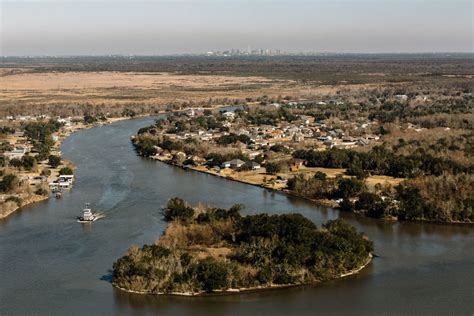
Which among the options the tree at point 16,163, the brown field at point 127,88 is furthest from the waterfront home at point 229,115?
the tree at point 16,163

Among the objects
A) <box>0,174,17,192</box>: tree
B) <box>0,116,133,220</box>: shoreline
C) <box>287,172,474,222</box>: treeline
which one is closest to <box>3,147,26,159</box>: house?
<box>0,116,133,220</box>: shoreline

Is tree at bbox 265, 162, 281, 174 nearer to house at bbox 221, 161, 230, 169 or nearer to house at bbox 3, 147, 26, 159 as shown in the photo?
house at bbox 221, 161, 230, 169

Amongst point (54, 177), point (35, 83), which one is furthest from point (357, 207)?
point (35, 83)

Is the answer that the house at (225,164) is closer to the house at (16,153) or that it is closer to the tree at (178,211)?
the tree at (178,211)

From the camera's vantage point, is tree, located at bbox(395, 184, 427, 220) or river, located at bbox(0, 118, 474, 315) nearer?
river, located at bbox(0, 118, 474, 315)

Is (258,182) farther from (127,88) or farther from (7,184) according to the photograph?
(127,88)

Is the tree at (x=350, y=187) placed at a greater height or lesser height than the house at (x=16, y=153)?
lesser

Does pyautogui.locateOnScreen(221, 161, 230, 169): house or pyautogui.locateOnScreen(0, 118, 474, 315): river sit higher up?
pyautogui.locateOnScreen(221, 161, 230, 169): house

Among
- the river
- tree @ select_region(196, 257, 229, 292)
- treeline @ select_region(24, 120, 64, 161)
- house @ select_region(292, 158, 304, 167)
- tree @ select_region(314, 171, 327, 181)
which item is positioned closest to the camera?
the river
